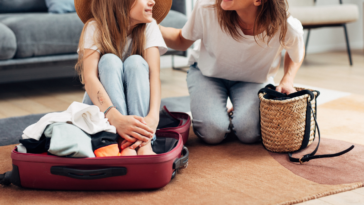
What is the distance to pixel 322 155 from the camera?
112cm

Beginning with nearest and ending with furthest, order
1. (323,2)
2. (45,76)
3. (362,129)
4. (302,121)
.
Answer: (302,121), (362,129), (45,76), (323,2)

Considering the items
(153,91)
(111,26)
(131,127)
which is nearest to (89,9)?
(111,26)

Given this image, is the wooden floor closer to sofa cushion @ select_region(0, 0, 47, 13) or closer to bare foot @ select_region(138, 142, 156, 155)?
sofa cushion @ select_region(0, 0, 47, 13)

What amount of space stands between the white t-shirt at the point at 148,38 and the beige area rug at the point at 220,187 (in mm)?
378

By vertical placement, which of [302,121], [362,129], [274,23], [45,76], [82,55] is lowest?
[45,76]

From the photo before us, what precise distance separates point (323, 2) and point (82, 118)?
3.51m

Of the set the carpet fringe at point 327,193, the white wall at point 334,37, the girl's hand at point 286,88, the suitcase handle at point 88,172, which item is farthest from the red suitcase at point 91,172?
the white wall at point 334,37

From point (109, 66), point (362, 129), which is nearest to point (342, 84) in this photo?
point (362, 129)

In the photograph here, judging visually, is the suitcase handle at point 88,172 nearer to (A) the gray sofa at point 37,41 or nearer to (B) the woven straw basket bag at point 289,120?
(B) the woven straw basket bag at point 289,120

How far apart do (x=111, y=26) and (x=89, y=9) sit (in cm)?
13

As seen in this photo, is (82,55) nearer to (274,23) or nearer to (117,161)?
(117,161)

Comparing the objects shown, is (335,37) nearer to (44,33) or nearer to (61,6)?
(61,6)

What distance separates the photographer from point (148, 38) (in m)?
1.26

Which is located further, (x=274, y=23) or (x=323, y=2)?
(x=323, y=2)
